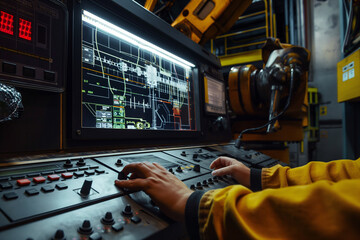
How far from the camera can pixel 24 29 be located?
60 cm

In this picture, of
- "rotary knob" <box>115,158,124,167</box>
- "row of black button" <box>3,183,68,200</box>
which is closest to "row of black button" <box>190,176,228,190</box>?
"rotary knob" <box>115,158,124,167</box>

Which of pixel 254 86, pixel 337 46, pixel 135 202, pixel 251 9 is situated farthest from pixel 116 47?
pixel 337 46

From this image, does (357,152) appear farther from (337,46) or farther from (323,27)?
(323,27)

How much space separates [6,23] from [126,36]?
480 millimetres

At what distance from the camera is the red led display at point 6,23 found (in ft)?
1.83

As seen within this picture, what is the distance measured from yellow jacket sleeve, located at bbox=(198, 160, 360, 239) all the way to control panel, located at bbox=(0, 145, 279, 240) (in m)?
0.10

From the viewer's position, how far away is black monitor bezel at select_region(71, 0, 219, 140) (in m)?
0.73

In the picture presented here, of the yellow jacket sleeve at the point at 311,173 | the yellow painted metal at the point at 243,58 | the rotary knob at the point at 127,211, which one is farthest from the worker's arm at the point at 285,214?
the yellow painted metal at the point at 243,58

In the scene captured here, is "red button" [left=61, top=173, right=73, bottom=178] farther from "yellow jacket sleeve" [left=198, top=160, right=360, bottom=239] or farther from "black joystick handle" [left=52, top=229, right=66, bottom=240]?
"yellow jacket sleeve" [left=198, top=160, right=360, bottom=239]

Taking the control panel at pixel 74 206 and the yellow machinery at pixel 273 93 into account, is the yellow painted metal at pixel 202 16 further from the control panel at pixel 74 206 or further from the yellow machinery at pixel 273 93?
the control panel at pixel 74 206

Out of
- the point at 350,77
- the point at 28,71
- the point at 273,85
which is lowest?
the point at 28,71

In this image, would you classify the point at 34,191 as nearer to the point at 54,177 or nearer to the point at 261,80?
the point at 54,177

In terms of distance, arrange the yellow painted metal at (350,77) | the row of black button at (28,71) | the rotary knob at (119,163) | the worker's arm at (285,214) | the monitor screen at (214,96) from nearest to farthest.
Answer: the worker's arm at (285,214), the row of black button at (28,71), the rotary knob at (119,163), the monitor screen at (214,96), the yellow painted metal at (350,77)

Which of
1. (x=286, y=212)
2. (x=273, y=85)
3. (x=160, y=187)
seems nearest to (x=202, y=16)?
(x=273, y=85)
